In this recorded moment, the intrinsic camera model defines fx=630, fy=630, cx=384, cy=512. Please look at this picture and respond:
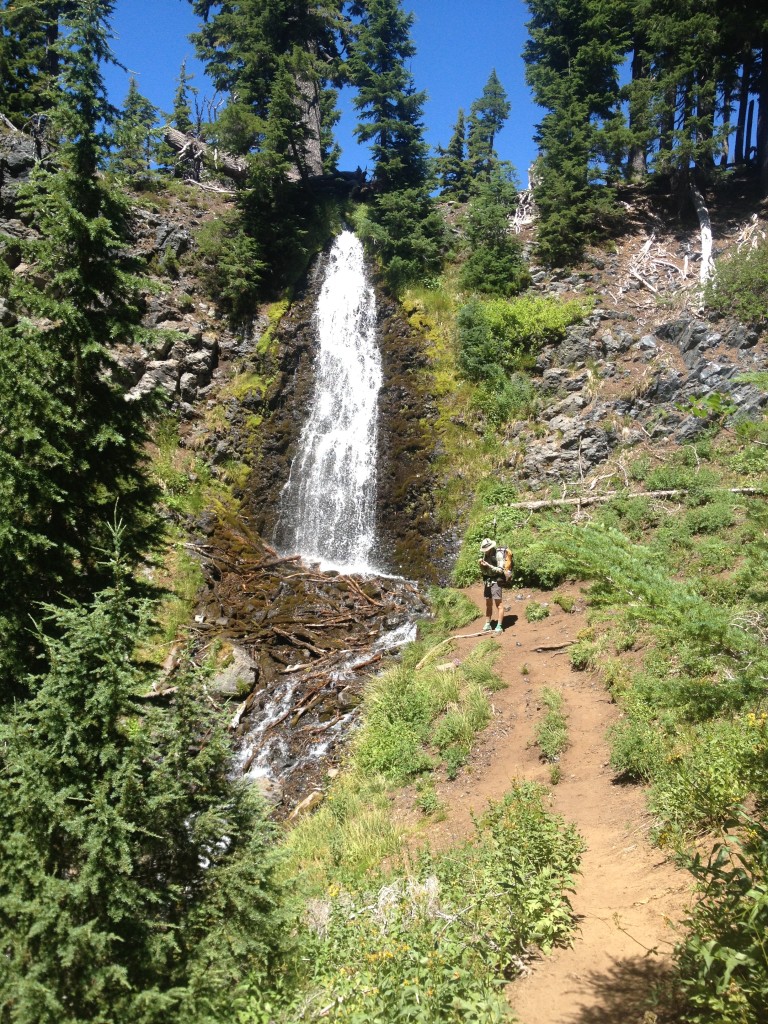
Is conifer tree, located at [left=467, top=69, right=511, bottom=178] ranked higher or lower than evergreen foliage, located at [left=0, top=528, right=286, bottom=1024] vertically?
higher

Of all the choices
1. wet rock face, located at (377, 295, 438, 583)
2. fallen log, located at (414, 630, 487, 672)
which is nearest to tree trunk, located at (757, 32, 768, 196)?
wet rock face, located at (377, 295, 438, 583)

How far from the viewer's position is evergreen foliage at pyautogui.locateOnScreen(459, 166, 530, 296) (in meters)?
21.7

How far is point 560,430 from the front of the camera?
698 inches

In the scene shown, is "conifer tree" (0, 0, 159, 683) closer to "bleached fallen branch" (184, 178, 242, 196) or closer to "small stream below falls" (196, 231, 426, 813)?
"small stream below falls" (196, 231, 426, 813)

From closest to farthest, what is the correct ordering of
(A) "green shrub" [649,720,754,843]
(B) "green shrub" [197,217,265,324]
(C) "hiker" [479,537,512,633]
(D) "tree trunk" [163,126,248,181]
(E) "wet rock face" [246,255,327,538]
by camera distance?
(A) "green shrub" [649,720,754,843] < (C) "hiker" [479,537,512,633] < (E) "wet rock face" [246,255,327,538] < (B) "green shrub" [197,217,265,324] < (D) "tree trunk" [163,126,248,181]

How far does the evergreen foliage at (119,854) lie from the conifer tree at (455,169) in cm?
2972

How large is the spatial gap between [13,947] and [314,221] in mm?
25969

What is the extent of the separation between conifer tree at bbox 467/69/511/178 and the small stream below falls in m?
12.9

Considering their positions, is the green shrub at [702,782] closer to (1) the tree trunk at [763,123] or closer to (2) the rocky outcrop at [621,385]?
(2) the rocky outcrop at [621,385]

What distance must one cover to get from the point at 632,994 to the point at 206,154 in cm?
3284

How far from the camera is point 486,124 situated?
35.9 m

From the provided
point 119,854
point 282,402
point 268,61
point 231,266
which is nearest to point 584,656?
point 119,854

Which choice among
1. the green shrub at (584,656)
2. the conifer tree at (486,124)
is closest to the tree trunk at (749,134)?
the conifer tree at (486,124)

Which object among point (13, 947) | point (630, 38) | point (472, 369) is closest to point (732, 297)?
point (472, 369)
